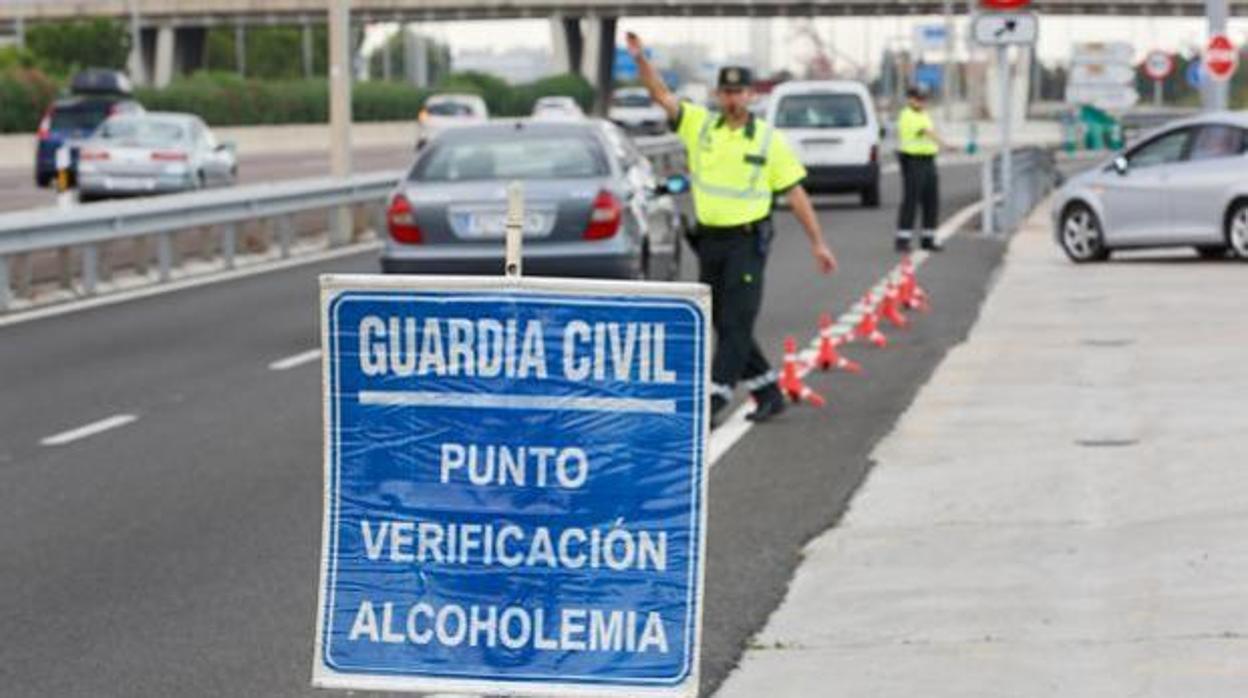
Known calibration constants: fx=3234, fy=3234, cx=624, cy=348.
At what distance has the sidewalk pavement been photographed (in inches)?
344

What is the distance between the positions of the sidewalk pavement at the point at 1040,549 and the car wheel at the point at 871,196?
88.9 feet

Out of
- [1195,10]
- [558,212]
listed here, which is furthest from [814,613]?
[1195,10]

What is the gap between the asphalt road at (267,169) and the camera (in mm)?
48312

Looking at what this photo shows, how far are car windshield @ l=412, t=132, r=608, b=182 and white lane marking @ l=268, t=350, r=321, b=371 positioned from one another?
1.30 meters

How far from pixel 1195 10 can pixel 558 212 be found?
10889 centimetres

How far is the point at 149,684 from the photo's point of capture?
8.82m

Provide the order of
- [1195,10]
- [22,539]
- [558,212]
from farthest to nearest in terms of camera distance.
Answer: [1195,10]
[558,212]
[22,539]

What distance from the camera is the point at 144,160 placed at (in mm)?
41531

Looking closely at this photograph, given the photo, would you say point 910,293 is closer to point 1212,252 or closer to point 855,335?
point 855,335

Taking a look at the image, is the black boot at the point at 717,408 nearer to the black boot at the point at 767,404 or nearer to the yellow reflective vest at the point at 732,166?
the black boot at the point at 767,404

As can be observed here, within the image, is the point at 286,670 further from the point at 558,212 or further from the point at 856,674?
the point at 558,212

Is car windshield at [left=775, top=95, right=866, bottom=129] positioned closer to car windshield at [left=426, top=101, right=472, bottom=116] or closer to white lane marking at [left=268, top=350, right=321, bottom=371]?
white lane marking at [left=268, top=350, right=321, bottom=371]

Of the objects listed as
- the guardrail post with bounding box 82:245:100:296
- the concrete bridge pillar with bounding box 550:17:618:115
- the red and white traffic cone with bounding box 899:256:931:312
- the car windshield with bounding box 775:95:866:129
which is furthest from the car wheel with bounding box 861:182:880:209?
the concrete bridge pillar with bounding box 550:17:618:115

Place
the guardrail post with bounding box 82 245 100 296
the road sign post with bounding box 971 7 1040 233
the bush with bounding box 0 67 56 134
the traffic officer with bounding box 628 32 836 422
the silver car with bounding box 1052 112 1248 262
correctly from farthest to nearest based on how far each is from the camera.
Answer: the bush with bounding box 0 67 56 134
the road sign post with bounding box 971 7 1040 233
the silver car with bounding box 1052 112 1248 262
the guardrail post with bounding box 82 245 100 296
the traffic officer with bounding box 628 32 836 422
